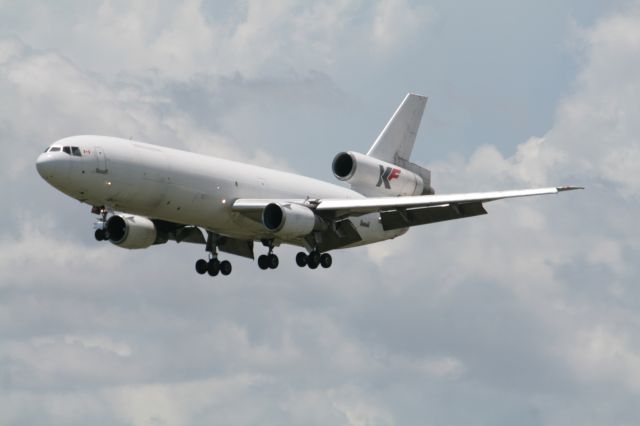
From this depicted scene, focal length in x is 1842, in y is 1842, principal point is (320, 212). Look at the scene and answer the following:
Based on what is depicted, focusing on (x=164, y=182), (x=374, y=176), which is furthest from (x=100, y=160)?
(x=374, y=176)

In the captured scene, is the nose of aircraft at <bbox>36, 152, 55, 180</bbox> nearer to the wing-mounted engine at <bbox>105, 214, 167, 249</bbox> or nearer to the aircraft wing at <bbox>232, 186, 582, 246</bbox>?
the wing-mounted engine at <bbox>105, 214, 167, 249</bbox>

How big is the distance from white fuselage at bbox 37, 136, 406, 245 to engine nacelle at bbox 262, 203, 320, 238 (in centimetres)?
146

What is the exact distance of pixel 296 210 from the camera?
91.4 m

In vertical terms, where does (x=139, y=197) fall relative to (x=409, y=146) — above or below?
below

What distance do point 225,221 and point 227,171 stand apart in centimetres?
258

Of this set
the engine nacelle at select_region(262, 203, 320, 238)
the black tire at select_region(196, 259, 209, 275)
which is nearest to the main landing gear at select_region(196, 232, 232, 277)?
the black tire at select_region(196, 259, 209, 275)

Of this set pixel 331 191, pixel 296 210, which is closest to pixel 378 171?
pixel 331 191

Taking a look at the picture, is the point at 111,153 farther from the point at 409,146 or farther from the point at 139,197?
the point at 409,146

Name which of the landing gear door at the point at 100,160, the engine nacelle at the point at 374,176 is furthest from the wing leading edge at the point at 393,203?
the landing gear door at the point at 100,160

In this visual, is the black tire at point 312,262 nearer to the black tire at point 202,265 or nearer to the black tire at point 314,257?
the black tire at point 314,257

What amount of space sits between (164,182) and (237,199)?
5253 millimetres

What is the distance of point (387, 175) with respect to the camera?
101875mm

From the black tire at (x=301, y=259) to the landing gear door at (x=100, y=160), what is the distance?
45.2 ft

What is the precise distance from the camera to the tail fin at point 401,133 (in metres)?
105
